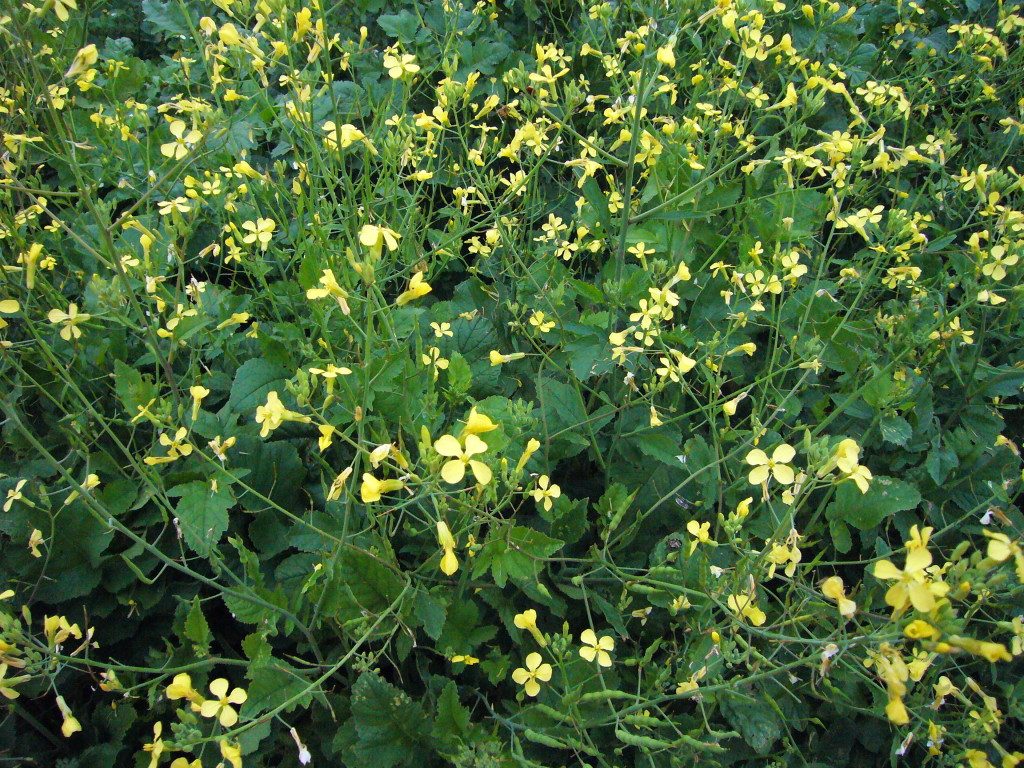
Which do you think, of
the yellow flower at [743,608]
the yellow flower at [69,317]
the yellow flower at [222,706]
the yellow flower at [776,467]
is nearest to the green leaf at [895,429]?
the yellow flower at [776,467]

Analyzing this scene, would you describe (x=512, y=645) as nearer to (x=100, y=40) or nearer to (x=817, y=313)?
(x=817, y=313)

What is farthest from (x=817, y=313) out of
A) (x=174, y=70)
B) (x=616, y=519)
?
(x=174, y=70)

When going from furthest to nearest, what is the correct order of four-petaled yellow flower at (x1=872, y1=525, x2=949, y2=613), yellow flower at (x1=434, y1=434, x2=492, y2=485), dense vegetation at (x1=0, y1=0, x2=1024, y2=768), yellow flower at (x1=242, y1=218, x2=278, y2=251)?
1. yellow flower at (x1=242, y1=218, x2=278, y2=251)
2. dense vegetation at (x1=0, y1=0, x2=1024, y2=768)
3. yellow flower at (x1=434, y1=434, x2=492, y2=485)
4. four-petaled yellow flower at (x1=872, y1=525, x2=949, y2=613)

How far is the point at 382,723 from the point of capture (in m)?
1.77

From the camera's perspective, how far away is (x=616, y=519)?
1.75 metres

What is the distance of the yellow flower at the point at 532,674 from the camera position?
1687mm

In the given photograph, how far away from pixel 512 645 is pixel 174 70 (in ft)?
9.16

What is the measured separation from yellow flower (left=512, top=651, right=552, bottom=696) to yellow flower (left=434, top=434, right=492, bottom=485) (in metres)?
0.58

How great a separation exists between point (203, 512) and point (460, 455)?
2.88ft

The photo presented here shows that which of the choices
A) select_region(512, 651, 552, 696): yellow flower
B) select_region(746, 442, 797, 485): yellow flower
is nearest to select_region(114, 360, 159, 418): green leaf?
select_region(512, 651, 552, 696): yellow flower

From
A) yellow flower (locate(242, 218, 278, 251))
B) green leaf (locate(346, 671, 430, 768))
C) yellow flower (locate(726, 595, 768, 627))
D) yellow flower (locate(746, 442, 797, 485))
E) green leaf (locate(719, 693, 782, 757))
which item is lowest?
green leaf (locate(719, 693, 782, 757))

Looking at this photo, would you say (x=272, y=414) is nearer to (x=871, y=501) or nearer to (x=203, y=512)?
(x=203, y=512)

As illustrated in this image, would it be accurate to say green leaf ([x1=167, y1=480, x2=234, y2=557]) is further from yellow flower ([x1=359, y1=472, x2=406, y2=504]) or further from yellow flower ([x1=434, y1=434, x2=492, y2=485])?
yellow flower ([x1=434, y1=434, x2=492, y2=485])

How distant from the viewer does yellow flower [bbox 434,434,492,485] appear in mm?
1324
